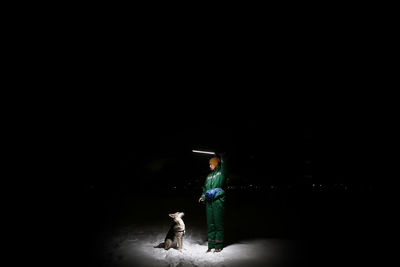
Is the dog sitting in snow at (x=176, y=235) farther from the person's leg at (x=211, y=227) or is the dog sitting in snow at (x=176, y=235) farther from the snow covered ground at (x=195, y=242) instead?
the person's leg at (x=211, y=227)

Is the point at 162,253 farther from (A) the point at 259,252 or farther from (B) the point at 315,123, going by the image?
(B) the point at 315,123

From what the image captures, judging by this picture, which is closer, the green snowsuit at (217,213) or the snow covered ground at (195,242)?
the snow covered ground at (195,242)

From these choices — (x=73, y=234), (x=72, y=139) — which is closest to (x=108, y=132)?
(x=72, y=139)

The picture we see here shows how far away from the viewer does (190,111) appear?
19.1 m

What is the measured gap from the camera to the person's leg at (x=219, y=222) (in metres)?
5.49

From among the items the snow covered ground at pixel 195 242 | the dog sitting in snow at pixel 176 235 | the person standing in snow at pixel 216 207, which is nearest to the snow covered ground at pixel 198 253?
the snow covered ground at pixel 195 242

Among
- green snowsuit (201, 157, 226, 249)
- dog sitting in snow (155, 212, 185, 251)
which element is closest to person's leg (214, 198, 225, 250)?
green snowsuit (201, 157, 226, 249)

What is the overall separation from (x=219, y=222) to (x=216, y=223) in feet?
0.22

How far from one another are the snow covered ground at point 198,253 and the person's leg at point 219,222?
212 mm

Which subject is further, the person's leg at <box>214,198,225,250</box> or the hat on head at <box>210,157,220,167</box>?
the hat on head at <box>210,157,220,167</box>

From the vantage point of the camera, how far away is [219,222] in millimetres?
5492

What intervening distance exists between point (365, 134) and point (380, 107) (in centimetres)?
382

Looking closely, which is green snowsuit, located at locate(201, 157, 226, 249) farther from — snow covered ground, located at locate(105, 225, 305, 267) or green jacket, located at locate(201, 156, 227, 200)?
snow covered ground, located at locate(105, 225, 305, 267)

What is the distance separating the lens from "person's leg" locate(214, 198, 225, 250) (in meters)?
5.49
